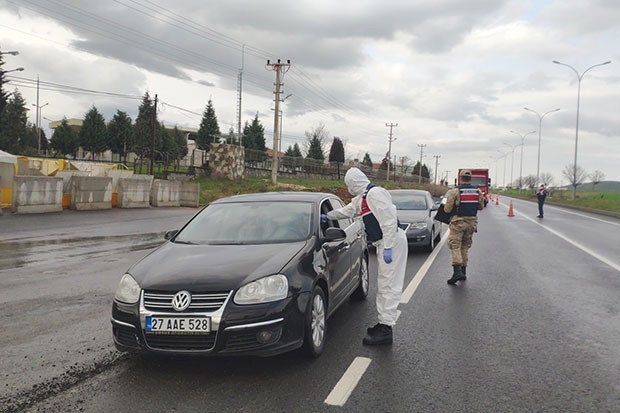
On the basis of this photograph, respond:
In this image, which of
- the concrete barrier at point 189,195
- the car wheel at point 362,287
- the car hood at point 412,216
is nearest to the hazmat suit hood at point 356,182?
the car wheel at point 362,287

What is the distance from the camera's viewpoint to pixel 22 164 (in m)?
26.7

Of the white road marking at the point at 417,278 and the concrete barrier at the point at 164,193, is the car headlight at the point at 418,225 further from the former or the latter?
the concrete barrier at the point at 164,193

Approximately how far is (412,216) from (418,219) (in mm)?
201

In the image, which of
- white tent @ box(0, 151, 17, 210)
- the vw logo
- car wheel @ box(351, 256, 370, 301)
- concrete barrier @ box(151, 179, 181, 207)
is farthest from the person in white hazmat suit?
concrete barrier @ box(151, 179, 181, 207)

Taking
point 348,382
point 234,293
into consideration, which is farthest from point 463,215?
point 234,293

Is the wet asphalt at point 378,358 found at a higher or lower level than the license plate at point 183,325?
lower

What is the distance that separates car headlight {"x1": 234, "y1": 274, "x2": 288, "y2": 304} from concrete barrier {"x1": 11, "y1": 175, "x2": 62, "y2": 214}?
16.7m

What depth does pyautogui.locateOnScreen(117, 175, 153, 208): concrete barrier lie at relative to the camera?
22800 millimetres

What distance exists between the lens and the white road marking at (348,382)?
342 centimetres

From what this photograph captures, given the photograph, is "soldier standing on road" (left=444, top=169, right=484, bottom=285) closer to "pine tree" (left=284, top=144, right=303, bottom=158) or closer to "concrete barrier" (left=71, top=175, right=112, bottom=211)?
"concrete barrier" (left=71, top=175, right=112, bottom=211)

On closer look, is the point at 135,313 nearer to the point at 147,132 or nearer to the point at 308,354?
the point at 308,354

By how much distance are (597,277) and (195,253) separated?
24.1 ft

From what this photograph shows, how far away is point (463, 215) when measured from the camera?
26.3 feet

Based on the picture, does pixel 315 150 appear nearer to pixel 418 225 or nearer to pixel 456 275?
pixel 418 225
